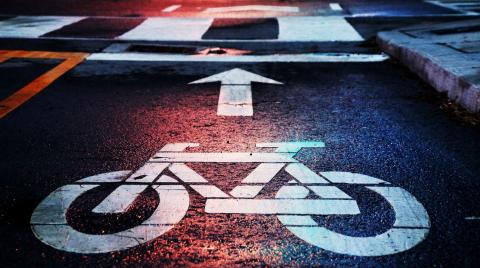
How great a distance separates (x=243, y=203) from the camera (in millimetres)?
2768

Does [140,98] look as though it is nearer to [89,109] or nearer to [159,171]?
[89,109]

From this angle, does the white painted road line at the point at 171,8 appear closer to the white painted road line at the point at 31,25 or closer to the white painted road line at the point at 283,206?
the white painted road line at the point at 31,25

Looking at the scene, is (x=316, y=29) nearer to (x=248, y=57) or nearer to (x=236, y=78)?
(x=248, y=57)

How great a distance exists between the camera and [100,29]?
947cm

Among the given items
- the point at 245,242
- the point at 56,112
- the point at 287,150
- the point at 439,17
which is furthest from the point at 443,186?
the point at 439,17

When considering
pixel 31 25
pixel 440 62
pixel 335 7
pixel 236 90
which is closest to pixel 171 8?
pixel 31 25

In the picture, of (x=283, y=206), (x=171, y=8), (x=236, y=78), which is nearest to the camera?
(x=283, y=206)

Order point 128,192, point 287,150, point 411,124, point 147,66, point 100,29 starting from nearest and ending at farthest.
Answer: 1. point 128,192
2. point 287,150
3. point 411,124
4. point 147,66
5. point 100,29

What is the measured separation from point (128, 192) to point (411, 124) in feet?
8.64

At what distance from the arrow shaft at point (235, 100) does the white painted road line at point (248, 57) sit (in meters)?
1.51

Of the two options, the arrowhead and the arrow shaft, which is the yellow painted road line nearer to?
the arrowhead

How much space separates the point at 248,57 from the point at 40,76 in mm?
2951

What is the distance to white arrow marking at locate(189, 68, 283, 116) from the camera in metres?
4.61

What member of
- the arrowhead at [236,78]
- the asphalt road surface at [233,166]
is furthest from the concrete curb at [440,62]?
the arrowhead at [236,78]
